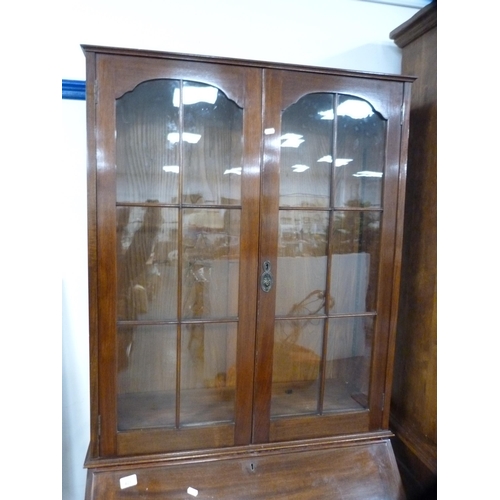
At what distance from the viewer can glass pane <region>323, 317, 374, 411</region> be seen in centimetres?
127

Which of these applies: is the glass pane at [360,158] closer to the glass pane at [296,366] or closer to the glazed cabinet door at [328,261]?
the glazed cabinet door at [328,261]

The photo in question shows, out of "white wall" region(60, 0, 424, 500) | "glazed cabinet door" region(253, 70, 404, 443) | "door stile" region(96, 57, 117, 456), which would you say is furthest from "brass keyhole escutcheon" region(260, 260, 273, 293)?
"white wall" region(60, 0, 424, 500)

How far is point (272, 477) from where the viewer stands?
1130mm

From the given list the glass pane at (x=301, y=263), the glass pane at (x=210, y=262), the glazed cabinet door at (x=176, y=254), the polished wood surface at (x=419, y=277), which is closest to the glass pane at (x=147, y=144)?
the glazed cabinet door at (x=176, y=254)

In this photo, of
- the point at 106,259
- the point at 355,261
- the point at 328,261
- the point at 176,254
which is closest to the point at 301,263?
the point at 328,261

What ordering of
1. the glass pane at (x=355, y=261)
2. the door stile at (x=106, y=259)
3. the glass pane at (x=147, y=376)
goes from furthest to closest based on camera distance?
the glass pane at (x=355, y=261) < the glass pane at (x=147, y=376) < the door stile at (x=106, y=259)

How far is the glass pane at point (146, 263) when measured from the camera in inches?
43.3

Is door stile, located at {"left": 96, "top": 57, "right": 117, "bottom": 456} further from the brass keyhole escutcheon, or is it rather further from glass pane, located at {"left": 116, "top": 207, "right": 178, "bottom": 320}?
the brass keyhole escutcheon

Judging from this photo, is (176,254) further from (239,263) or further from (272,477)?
(272,477)

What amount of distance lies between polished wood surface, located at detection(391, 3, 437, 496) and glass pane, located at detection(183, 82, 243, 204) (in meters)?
0.67

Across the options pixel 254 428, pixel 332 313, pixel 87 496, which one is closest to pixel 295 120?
pixel 332 313

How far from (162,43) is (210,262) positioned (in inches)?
32.6

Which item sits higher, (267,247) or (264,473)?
(267,247)
